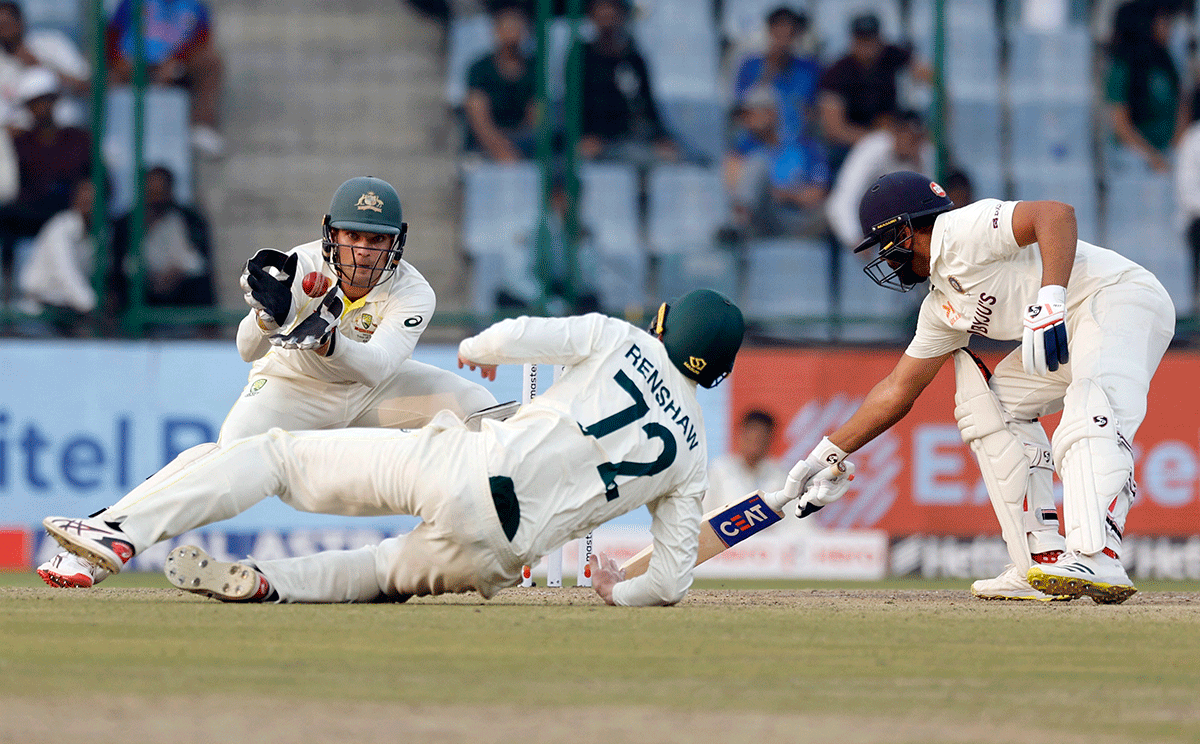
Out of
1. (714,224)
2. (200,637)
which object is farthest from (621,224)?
(200,637)

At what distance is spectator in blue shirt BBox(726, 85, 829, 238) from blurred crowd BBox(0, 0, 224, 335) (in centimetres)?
392

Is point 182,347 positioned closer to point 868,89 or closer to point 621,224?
point 621,224

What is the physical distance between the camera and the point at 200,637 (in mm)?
4215

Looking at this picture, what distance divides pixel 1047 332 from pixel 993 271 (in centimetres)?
48

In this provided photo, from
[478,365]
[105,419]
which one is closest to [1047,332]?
[478,365]

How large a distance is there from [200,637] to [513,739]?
5.46ft

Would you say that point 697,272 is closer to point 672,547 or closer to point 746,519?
point 746,519

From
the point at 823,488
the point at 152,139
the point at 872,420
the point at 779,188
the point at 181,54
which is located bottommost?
the point at 823,488

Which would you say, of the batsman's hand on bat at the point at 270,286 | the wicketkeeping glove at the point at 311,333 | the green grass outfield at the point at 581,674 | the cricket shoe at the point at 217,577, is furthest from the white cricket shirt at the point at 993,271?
the cricket shoe at the point at 217,577

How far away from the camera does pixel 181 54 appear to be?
11305 mm

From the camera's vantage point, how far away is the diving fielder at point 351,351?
5.65 metres

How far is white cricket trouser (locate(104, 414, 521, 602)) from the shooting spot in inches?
193

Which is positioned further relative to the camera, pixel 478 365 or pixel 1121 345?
pixel 1121 345

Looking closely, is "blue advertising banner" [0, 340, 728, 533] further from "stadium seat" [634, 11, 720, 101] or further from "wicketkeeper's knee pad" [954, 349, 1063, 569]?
"wicketkeeper's knee pad" [954, 349, 1063, 569]
